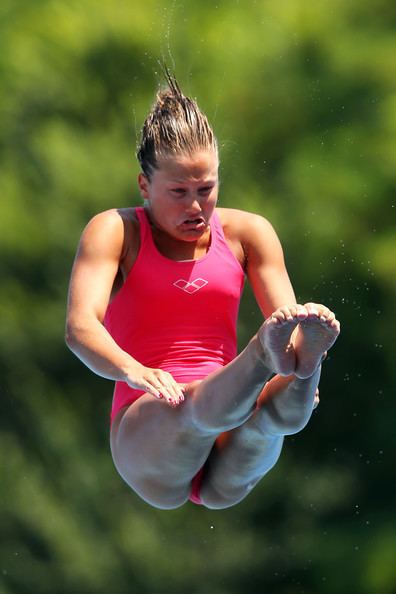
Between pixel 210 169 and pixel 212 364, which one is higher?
pixel 210 169

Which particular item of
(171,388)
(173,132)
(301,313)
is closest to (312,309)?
(301,313)

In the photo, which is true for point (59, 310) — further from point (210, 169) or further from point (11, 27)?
point (210, 169)

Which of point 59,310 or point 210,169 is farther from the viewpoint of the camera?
point 59,310

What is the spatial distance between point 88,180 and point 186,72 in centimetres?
115

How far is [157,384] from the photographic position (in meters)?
3.38

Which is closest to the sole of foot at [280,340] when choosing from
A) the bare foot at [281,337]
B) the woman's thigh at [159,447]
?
the bare foot at [281,337]

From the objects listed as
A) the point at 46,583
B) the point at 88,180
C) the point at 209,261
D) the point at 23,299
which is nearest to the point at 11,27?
the point at 88,180

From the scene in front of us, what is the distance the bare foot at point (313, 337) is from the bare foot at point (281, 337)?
2 cm

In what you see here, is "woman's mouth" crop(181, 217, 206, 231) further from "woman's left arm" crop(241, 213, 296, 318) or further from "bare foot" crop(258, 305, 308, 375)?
"bare foot" crop(258, 305, 308, 375)

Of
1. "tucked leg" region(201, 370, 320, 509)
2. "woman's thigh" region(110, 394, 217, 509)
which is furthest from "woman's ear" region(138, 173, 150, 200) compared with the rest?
"tucked leg" region(201, 370, 320, 509)

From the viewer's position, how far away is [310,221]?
9.21 m

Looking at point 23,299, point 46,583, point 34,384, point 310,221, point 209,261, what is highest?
point 209,261

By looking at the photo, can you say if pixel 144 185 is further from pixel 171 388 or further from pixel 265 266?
pixel 171 388

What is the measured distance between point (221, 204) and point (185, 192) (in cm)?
523
